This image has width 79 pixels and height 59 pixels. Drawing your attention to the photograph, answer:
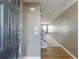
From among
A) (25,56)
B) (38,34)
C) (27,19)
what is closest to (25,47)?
(25,56)

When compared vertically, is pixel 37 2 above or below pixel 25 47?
above

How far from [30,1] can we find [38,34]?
1.51 metres

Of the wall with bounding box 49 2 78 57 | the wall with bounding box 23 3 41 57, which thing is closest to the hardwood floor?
the wall with bounding box 49 2 78 57

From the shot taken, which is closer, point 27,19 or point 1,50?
point 1,50

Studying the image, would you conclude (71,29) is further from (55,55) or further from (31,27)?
(31,27)

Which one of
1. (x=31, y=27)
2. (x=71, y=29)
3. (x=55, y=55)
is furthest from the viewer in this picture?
(x=55, y=55)

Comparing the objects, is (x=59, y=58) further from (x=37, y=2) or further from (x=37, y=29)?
(x=37, y=2)

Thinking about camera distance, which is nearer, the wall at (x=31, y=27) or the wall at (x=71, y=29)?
the wall at (x=71, y=29)

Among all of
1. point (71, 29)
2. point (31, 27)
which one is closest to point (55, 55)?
point (71, 29)

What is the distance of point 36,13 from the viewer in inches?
239

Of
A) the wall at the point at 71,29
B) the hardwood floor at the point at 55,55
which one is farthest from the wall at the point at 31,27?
the wall at the point at 71,29

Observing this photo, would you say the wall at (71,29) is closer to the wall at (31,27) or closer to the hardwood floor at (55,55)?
the hardwood floor at (55,55)

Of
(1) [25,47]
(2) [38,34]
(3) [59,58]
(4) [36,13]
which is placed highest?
(4) [36,13]

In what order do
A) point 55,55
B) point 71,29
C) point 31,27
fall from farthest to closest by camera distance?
point 55,55
point 71,29
point 31,27
